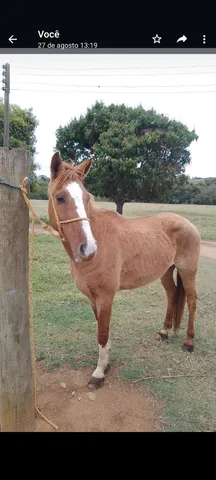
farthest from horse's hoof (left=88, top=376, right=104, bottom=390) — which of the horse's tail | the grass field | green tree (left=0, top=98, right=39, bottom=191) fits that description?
the grass field

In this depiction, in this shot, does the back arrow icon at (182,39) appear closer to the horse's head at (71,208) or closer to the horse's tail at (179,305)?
the horse's head at (71,208)

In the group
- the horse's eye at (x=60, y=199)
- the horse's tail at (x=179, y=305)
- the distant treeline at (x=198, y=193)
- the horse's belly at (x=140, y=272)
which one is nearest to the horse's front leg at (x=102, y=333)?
the horse's belly at (x=140, y=272)

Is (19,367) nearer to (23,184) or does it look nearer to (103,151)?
(23,184)

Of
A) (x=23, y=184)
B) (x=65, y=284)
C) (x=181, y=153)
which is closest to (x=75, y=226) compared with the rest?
(x=23, y=184)

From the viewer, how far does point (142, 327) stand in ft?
15.4

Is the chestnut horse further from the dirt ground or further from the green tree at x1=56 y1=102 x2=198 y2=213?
the green tree at x1=56 y1=102 x2=198 y2=213

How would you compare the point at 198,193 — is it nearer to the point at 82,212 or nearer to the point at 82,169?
the point at 82,169

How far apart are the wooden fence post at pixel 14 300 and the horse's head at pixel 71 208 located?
33cm

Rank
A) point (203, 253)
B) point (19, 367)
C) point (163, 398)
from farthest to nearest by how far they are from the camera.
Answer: point (203, 253) → point (163, 398) → point (19, 367)

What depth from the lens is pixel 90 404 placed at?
2.85 m

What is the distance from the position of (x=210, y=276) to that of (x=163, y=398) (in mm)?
5957

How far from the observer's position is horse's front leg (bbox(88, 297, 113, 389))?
307 cm

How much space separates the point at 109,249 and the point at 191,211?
16699 millimetres

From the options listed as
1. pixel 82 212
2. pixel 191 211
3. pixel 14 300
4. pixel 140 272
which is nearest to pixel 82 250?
pixel 82 212
